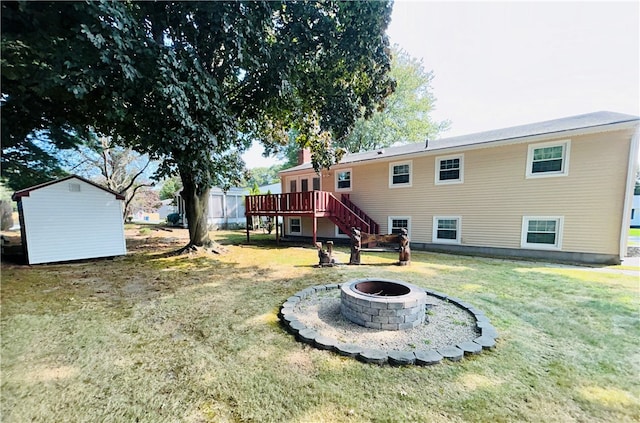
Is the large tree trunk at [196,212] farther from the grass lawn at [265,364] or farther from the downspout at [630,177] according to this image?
the downspout at [630,177]

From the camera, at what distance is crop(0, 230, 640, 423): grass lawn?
2.12m

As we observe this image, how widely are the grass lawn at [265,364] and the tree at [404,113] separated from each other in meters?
19.3

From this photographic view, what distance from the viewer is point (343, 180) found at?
1338cm

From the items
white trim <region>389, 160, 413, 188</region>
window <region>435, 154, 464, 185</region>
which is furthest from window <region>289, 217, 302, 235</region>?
window <region>435, 154, 464, 185</region>

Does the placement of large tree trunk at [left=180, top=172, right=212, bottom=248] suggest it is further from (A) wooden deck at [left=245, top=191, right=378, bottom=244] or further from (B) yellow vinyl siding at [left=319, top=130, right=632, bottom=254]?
(B) yellow vinyl siding at [left=319, top=130, right=632, bottom=254]

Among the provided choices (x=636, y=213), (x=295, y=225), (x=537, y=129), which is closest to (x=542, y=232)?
(x=537, y=129)

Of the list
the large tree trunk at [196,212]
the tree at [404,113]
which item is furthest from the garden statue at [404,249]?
the tree at [404,113]

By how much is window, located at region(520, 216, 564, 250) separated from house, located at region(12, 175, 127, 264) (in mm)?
13879

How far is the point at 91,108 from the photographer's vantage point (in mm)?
6930

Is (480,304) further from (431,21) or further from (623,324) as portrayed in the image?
(431,21)

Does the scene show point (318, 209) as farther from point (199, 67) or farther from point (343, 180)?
point (199, 67)

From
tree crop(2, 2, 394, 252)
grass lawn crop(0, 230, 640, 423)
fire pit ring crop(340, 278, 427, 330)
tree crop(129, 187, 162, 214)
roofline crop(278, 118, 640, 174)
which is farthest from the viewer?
tree crop(129, 187, 162, 214)

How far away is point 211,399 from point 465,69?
17.9m

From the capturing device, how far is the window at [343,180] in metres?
13.2
